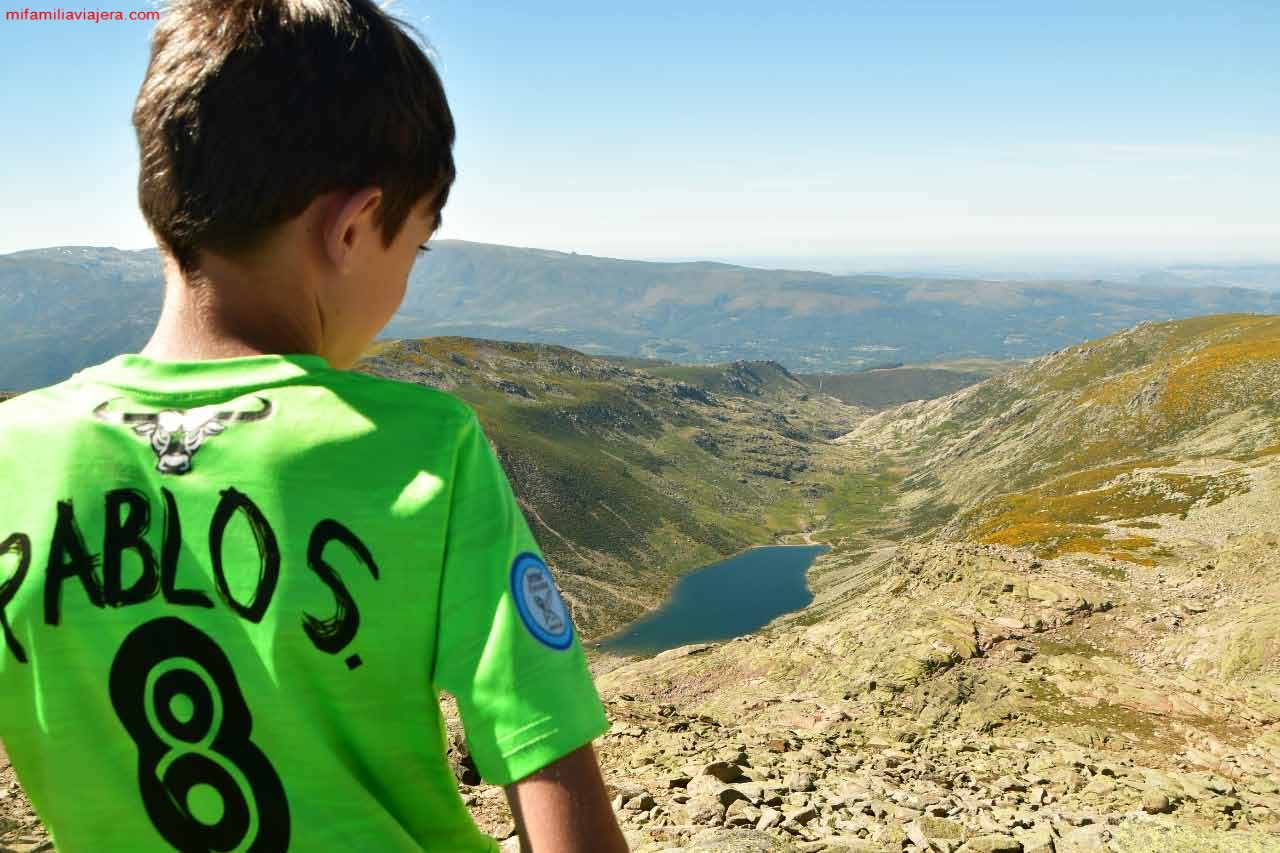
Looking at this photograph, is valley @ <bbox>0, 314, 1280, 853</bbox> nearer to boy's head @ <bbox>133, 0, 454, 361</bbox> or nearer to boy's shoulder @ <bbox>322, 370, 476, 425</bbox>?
boy's shoulder @ <bbox>322, 370, 476, 425</bbox>

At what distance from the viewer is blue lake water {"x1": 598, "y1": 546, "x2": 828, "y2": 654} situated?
498ft

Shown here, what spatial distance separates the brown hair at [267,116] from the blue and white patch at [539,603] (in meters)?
1.12

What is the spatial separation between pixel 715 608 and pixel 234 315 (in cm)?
17910

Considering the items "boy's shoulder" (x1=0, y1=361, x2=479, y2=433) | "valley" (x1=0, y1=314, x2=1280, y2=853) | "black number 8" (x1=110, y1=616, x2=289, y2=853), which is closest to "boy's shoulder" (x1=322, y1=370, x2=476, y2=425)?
"boy's shoulder" (x1=0, y1=361, x2=479, y2=433)

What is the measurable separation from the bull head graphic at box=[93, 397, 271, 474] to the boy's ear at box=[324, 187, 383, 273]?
1.62ft

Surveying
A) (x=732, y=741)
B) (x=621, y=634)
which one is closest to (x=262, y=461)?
(x=732, y=741)

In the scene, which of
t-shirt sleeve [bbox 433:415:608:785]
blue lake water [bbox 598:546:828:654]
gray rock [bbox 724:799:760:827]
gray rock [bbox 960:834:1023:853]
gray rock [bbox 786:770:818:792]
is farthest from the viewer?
blue lake water [bbox 598:546:828:654]

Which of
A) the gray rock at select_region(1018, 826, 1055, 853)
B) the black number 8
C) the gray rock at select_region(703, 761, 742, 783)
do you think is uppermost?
the black number 8

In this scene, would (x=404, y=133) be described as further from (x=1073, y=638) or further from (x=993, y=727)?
(x=1073, y=638)

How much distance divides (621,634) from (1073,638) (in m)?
127

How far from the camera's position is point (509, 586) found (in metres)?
1.81

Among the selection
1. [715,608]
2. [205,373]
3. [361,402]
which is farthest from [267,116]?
[715,608]

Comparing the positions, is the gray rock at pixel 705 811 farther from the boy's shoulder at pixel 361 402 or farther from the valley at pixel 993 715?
the boy's shoulder at pixel 361 402

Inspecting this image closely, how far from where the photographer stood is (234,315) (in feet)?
7.11
